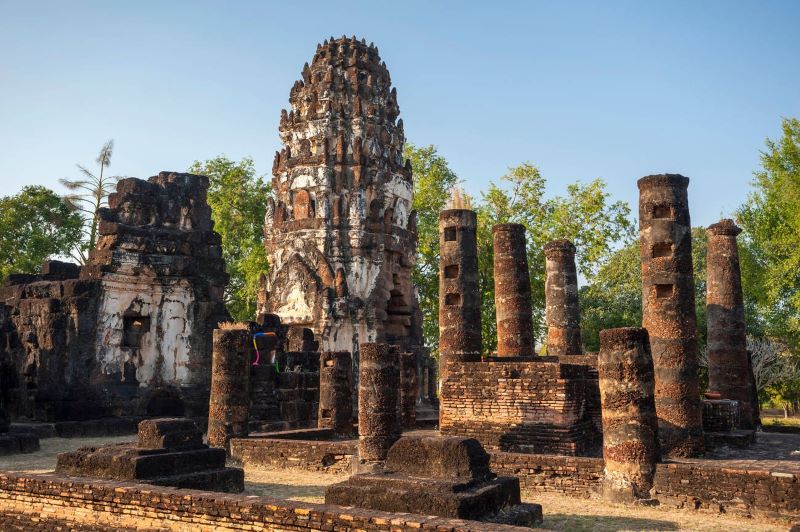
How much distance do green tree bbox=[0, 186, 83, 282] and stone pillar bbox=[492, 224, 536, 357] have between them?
66.8 ft

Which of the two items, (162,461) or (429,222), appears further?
(429,222)

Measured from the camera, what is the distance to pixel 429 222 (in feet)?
115

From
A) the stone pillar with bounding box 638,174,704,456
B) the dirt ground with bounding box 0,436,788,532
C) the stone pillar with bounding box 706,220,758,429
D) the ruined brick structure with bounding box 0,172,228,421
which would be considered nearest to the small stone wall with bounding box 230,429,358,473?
the dirt ground with bounding box 0,436,788,532

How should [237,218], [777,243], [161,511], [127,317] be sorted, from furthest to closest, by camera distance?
1. [237,218]
2. [777,243]
3. [127,317]
4. [161,511]

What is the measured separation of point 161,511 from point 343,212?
743 inches

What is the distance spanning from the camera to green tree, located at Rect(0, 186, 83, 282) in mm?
30078

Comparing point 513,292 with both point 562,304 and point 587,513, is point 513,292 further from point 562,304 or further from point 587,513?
point 587,513

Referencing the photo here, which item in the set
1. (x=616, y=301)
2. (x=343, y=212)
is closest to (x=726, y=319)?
(x=343, y=212)

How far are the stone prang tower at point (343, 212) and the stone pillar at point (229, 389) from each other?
9.59 m

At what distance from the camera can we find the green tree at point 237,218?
3706 centimetres

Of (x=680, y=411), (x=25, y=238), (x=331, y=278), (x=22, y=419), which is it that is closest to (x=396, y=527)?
(x=680, y=411)

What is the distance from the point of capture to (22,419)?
16844mm

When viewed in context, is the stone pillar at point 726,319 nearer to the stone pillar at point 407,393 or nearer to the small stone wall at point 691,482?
the stone pillar at point 407,393

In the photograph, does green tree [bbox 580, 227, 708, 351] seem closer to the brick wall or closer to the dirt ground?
the brick wall
